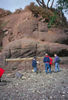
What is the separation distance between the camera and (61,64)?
14.2 m

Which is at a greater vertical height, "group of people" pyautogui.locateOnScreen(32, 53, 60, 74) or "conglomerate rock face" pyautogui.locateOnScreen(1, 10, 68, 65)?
"conglomerate rock face" pyautogui.locateOnScreen(1, 10, 68, 65)

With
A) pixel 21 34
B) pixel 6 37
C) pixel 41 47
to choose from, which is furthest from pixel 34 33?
pixel 6 37

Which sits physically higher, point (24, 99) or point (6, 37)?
point (6, 37)

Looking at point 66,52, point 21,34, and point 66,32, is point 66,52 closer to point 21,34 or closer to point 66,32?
point 66,32

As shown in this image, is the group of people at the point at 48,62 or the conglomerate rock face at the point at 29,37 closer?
the group of people at the point at 48,62

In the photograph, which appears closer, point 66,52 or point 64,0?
point 66,52

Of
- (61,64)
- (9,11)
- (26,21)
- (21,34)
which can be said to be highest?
(9,11)

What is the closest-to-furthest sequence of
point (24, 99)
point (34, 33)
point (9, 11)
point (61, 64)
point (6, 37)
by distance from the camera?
point (24, 99) → point (61, 64) → point (34, 33) → point (6, 37) → point (9, 11)

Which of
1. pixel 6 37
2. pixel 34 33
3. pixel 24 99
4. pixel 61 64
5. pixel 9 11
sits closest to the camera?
pixel 24 99

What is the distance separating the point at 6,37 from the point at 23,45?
4.58 meters

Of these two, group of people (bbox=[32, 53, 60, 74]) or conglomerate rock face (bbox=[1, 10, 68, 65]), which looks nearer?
group of people (bbox=[32, 53, 60, 74])

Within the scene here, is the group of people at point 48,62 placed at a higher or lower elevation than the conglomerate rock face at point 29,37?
lower

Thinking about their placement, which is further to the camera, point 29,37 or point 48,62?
point 29,37

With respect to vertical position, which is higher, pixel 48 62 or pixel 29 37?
pixel 29 37
